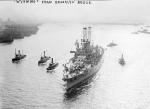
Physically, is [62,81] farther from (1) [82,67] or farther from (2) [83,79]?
(1) [82,67]

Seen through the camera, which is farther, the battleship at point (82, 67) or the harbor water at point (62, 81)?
the battleship at point (82, 67)

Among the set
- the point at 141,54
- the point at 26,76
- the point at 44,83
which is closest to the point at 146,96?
the point at 44,83

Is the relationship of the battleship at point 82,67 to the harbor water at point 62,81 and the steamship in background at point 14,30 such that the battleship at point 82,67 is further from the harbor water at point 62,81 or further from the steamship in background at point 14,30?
the steamship in background at point 14,30

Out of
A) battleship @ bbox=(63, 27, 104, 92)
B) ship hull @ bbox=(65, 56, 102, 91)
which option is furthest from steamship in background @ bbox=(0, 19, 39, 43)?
ship hull @ bbox=(65, 56, 102, 91)

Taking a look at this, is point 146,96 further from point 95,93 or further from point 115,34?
point 115,34

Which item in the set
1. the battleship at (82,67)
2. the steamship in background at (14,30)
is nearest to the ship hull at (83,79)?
the battleship at (82,67)

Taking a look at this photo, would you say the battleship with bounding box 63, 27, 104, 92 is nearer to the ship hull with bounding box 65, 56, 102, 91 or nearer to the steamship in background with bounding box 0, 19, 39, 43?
the ship hull with bounding box 65, 56, 102, 91
